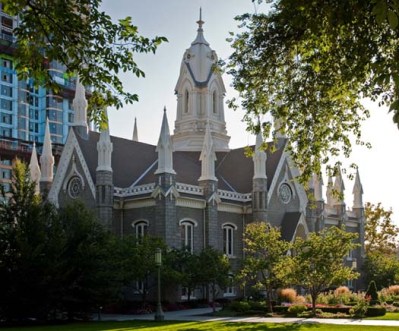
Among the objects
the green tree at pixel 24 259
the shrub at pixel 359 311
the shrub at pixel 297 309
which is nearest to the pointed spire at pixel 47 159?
the green tree at pixel 24 259

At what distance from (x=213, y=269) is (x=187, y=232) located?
5.01 meters

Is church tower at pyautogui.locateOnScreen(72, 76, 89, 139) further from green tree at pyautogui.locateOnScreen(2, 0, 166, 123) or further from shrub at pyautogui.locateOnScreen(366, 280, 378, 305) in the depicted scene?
green tree at pyautogui.locateOnScreen(2, 0, 166, 123)

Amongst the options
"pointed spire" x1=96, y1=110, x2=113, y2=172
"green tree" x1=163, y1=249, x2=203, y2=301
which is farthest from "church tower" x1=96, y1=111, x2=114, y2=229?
"green tree" x1=163, y1=249, x2=203, y2=301

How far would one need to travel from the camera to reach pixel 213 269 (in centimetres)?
3778

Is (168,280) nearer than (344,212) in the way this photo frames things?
Yes

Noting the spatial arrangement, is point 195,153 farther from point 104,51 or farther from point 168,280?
point 104,51

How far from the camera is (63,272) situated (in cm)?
2800

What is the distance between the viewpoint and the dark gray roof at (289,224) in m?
47.2

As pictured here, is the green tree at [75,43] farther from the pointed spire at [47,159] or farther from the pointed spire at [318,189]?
the pointed spire at [318,189]

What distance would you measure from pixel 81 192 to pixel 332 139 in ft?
91.0

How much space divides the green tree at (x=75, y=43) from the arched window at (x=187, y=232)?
29.1 metres

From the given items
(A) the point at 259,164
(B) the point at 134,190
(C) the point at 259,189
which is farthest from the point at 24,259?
(A) the point at 259,164

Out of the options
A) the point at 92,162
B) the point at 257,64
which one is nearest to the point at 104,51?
the point at 257,64

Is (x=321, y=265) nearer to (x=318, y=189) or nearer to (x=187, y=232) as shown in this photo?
(x=187, y=232)
